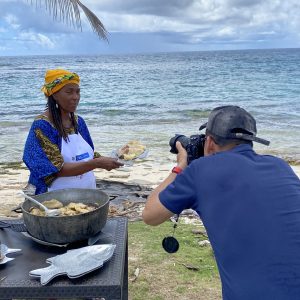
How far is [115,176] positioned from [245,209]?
677 centimetres

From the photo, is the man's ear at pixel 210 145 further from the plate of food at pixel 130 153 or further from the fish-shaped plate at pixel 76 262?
the plate of food at pixel 130 153

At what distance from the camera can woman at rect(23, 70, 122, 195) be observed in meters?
3.14

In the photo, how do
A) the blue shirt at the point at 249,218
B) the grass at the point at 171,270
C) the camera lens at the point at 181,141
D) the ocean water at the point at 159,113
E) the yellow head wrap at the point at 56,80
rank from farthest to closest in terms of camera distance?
the ocean water at the point at 159,113, the grass at the point at 171,270, the yellow head wrap at the point at 56,80, the camera lens at the point at 181,141, the blue shirt at the point at 249,218

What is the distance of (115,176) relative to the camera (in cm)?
852

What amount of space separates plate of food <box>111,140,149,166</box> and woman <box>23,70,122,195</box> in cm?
6

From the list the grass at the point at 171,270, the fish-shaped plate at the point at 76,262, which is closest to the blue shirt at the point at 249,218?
Answer: the fish-shaped plate at the point at 76,262

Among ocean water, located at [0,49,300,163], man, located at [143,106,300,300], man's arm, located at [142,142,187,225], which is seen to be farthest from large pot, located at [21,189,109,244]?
ocean water, located at [0,49,300,163]

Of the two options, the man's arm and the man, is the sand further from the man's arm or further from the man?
the man

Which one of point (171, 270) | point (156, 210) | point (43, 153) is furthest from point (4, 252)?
point (171, 270)

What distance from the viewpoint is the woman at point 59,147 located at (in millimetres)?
3141

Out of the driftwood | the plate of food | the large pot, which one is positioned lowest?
the driftwood

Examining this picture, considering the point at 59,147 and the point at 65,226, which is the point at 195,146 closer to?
the point at 65,226

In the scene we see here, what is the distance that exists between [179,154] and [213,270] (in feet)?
7.15

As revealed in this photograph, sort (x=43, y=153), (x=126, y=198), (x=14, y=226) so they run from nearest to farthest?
(x=14, y=226)
(x=43, y=153)
(x=126, y=198)
